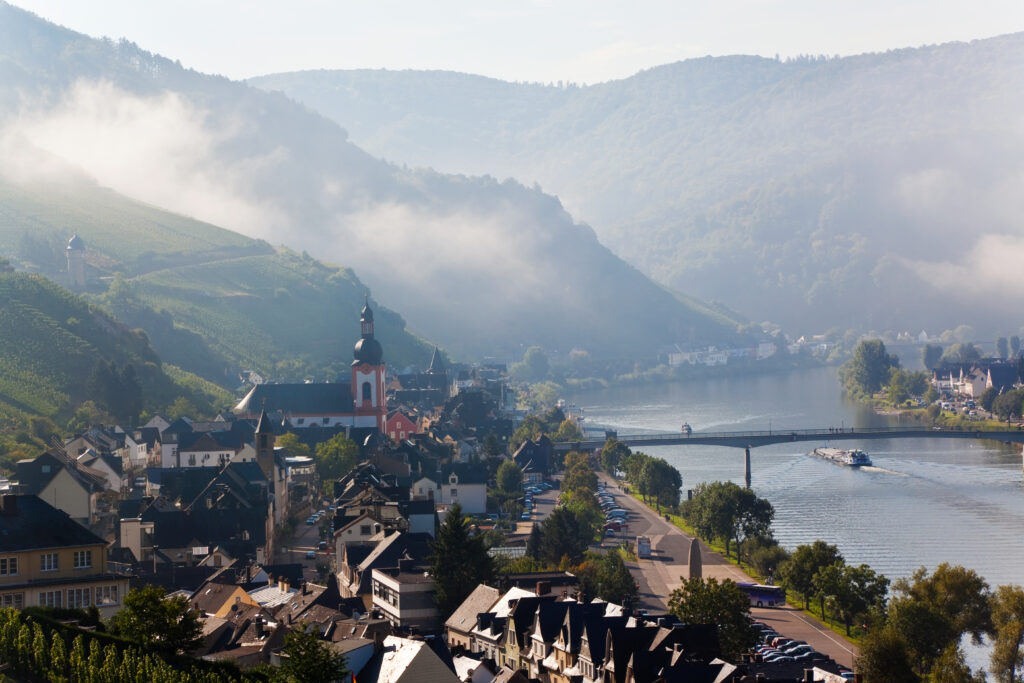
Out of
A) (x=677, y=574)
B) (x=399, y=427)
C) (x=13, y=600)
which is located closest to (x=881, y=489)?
(x=399, y=427)

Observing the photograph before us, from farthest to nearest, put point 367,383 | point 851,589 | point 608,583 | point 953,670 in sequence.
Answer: point 367,383, point 851,589, point 608,583, point 953,670

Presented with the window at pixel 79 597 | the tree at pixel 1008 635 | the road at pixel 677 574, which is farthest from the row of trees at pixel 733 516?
the window at pixel 79 597

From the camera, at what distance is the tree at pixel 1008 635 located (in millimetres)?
46125

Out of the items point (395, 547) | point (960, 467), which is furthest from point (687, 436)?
point (395, 547)

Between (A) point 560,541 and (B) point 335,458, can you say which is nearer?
(A) point 560,541

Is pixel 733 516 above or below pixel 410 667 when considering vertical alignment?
below

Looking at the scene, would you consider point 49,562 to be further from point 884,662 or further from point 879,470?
point 879,470

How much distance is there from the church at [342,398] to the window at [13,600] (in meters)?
68.4

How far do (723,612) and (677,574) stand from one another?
55.1ft

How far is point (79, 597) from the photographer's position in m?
36.3

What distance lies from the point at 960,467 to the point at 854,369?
81888mm

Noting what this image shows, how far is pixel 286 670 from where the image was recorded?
29.9m

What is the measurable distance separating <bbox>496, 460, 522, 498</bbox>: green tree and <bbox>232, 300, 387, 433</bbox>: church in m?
20.0

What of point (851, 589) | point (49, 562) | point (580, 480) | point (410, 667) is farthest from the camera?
point (580, 480)
